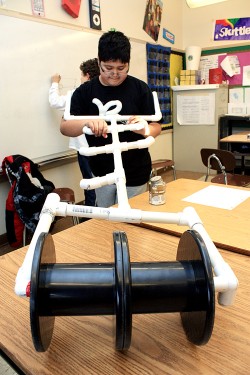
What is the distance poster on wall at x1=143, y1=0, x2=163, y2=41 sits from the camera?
4215mm

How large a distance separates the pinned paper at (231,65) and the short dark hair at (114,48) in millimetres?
3873

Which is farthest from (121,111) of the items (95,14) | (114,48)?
(95,14)

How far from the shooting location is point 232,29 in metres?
4.65

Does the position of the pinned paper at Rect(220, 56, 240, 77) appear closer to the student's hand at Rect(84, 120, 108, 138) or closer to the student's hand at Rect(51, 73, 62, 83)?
the student's hand at Rect(51, 73, 62, 83)

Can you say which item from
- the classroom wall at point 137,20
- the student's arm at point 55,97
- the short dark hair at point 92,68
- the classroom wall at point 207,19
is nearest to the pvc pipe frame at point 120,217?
the short dark hair at point 92,68

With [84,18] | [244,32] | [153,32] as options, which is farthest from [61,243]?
[244,32]

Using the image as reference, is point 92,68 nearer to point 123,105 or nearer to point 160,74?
point 123,105

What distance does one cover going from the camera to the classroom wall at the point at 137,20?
277 cm

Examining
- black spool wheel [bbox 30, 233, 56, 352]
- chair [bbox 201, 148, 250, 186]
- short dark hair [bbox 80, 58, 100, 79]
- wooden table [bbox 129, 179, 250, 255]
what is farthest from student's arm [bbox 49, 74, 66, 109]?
black spool wheel [bbox 30, 233, 56, 352]

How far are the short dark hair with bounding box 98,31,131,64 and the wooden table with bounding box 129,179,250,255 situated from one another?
650 millimetres

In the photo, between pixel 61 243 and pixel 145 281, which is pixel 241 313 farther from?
pixel 61 243

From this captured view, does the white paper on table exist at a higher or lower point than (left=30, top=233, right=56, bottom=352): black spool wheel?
lower

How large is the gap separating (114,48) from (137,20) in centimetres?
313

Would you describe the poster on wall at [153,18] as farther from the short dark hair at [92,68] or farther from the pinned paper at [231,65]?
the short dark hair at [92,68]
